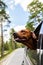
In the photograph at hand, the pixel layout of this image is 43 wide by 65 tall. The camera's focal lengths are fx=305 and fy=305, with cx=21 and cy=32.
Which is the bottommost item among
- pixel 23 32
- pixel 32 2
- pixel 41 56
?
pixel 41 56

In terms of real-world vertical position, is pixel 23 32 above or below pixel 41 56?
above

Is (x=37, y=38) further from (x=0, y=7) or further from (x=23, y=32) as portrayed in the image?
(x=0, y=7)

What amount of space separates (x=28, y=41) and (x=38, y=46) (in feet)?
0.62

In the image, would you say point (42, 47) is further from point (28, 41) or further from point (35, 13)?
point (35, 13)

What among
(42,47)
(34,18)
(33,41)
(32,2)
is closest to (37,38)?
(33,41)

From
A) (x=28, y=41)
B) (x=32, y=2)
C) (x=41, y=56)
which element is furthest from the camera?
(x=32, y=2)

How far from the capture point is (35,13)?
40719 millimetres

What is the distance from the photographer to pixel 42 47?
368 cm

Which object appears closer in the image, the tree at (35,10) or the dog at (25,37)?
the dog at (25,37)

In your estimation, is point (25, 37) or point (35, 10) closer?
point (25, 37)

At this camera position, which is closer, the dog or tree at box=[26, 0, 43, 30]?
the dog

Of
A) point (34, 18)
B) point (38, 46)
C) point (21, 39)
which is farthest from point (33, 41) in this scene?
point (34, 18)

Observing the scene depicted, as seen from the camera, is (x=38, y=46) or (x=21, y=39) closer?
(x=21, y=39)

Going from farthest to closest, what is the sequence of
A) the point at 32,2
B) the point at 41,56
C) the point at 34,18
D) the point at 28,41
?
the point at 32,2
the point at 34,18
the point at 28,41
the point at 41,56
